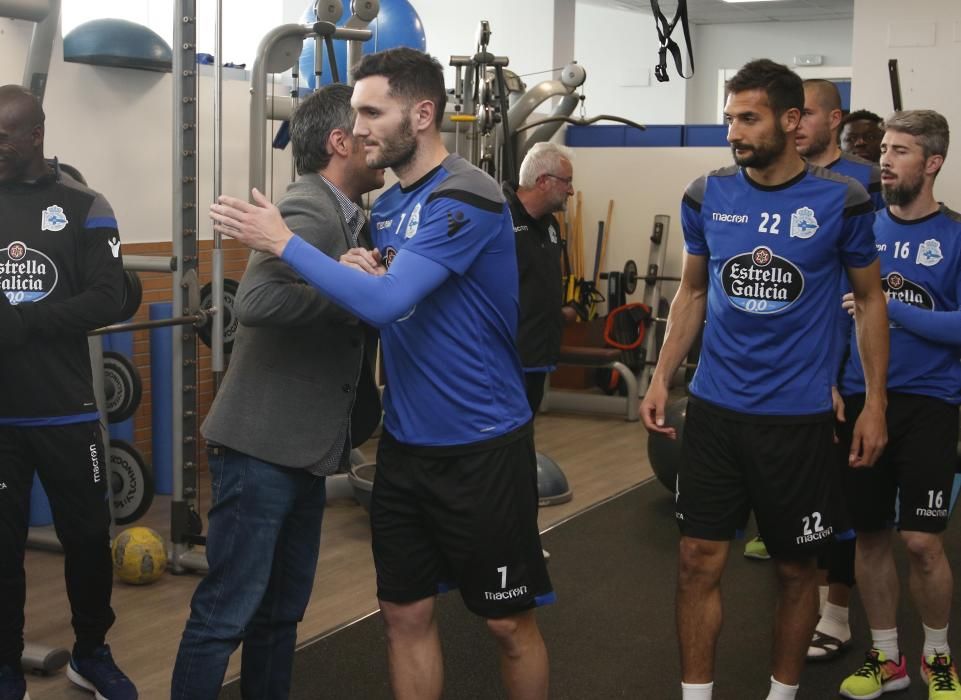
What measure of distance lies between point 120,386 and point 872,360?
2.77 meters

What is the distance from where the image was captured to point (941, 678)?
2988 millimetres

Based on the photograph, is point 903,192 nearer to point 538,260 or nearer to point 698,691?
point 698,691

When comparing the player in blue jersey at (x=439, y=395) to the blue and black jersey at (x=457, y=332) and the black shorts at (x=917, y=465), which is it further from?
the black shorts at (x=917, y=465)

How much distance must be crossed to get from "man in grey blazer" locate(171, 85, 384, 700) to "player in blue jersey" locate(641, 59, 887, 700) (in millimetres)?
823

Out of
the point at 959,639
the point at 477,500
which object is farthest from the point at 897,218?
the point at 477,500

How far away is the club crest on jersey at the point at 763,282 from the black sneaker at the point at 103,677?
1.77 m

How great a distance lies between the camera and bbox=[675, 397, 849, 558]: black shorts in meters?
2.57

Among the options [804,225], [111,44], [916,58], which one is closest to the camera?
[804,225]

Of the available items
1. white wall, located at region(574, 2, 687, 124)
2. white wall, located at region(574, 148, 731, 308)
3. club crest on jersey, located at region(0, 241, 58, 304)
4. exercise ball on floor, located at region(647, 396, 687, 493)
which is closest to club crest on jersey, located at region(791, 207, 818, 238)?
club crest on jersey, located at region(0, 241, 58, 304)

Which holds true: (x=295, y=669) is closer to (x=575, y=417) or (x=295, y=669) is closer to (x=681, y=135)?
(x=575, y=417)

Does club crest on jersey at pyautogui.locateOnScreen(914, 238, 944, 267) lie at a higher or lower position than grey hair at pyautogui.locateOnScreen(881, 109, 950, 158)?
lower

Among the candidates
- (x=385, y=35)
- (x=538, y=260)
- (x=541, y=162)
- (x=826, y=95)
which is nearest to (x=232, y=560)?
(x=826, y=95)

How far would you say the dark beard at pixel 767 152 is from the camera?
99.9 inches

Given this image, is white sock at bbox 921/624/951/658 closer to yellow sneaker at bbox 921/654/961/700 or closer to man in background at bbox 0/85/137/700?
yellow sneaker at bbox 921/654/961/700
